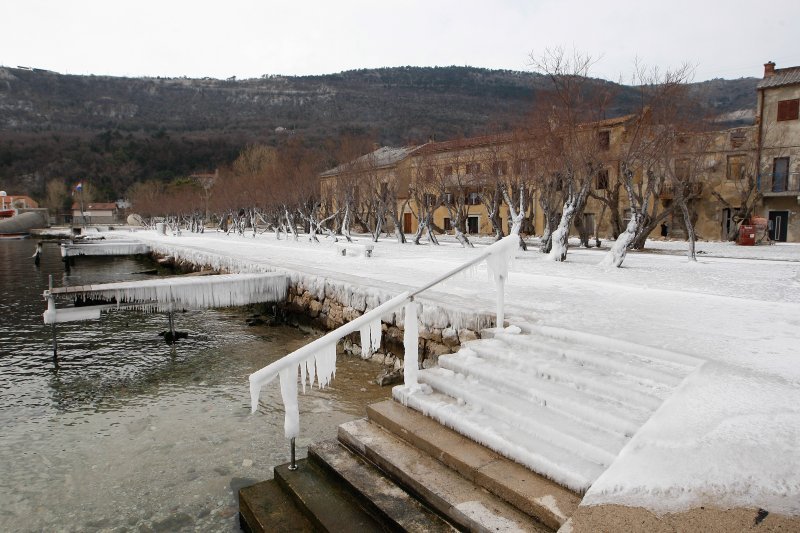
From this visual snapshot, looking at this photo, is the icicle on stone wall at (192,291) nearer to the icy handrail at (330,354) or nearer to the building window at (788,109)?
the icy handrail at (330,354)

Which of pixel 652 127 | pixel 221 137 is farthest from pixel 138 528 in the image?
pixel 221 137

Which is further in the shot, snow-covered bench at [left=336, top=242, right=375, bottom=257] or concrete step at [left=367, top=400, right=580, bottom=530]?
snow-covered bench at [left=336, top=242, right=375, bottom=257]

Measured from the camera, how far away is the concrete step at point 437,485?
331 cm

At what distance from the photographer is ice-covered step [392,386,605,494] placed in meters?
3.47

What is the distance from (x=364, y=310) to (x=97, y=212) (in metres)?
99.6

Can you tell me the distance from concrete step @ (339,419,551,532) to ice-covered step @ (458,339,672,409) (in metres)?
1.48

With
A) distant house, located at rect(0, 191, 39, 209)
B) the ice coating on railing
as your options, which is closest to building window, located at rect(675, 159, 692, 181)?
the ice coating on railing

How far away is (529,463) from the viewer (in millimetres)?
3709

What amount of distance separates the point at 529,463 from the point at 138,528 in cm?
394

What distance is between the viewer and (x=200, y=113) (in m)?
151

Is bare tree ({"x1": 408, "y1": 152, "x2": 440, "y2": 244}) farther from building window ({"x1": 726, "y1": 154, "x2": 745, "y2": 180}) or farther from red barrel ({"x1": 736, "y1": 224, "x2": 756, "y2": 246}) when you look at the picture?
building window ({"x1": 726, "y1": 154, "x2": 745, "y2": 180})

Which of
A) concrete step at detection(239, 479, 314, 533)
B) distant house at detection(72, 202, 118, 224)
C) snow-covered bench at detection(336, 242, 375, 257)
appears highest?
distant house at detection(72, 202, 118, 224)

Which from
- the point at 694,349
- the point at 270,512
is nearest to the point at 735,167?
the point at 694,349

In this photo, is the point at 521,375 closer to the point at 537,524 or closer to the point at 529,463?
the point at 529,463
